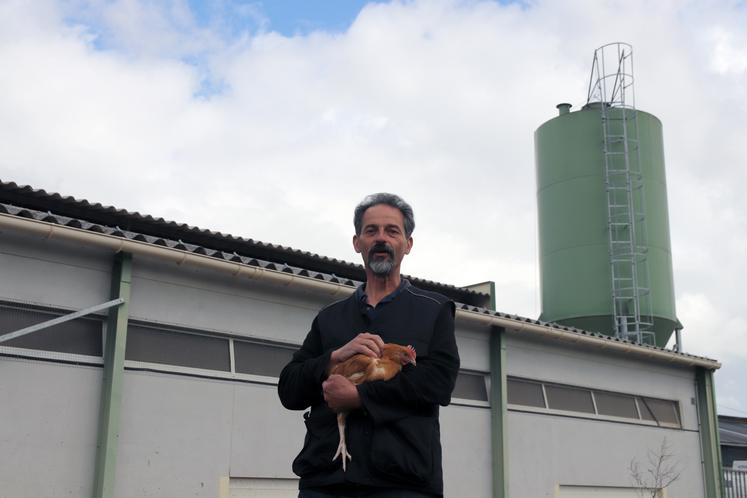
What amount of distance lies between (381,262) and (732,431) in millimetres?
25806

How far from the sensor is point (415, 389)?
2553mm

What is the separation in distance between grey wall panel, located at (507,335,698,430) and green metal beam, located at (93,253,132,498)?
6321mm

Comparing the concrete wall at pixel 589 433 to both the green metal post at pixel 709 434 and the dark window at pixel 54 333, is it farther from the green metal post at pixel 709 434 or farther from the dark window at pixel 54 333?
the dark window at pixel 54 333

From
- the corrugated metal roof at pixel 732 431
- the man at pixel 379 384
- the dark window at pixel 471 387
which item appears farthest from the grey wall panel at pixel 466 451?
the corrugated metal roof at pixel 732 431

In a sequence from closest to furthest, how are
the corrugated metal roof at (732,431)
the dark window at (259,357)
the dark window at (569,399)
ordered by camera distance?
the dark window at (259,357), the dark window at (569,399), the corrugated metal roof at (732,431)

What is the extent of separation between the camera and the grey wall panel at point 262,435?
9.66m

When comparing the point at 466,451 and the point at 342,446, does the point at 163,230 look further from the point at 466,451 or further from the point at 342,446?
the point at 342,446

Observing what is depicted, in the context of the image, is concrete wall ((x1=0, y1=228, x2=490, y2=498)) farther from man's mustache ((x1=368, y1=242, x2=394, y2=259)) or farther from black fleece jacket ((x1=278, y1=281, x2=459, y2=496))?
man's mustache ((x1=368, y1=242, x2=394, y2=259))

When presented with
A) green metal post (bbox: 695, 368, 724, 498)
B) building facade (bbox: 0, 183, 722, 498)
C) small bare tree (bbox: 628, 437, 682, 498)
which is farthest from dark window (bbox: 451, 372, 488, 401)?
green metal post (bbox: 695, 368, 724, 498)

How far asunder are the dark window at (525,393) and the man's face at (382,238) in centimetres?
1044

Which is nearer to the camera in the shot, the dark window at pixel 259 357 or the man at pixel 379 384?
the man at pixel 379 384

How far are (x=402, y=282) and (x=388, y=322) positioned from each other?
0.69 feet

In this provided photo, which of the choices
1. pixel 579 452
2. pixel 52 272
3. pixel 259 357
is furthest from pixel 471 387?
pixel 52 272

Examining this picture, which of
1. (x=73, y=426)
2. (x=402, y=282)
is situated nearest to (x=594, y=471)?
(x=73, y=426)
